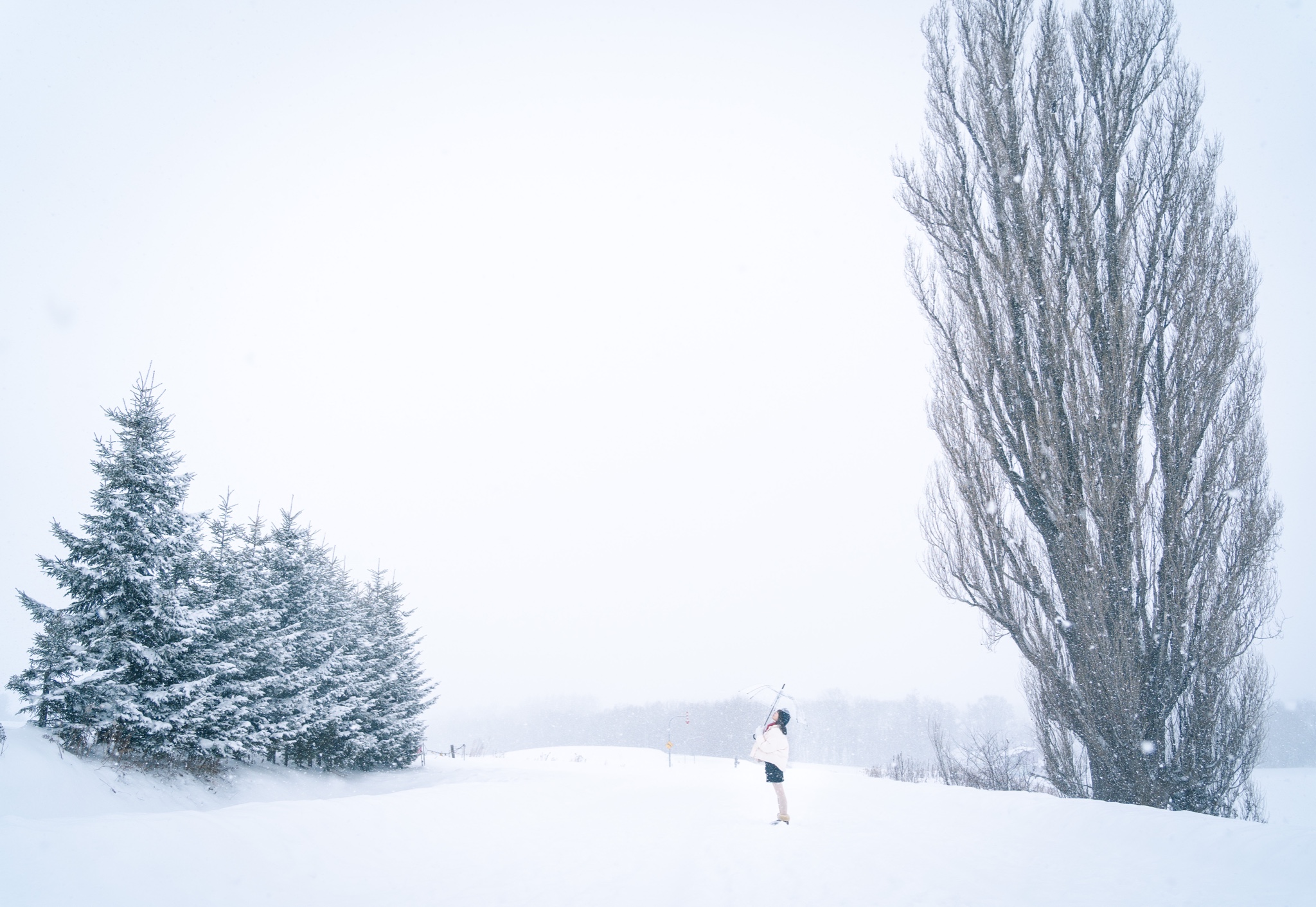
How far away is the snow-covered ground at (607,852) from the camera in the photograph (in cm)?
352

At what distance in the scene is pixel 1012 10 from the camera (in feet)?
34.0

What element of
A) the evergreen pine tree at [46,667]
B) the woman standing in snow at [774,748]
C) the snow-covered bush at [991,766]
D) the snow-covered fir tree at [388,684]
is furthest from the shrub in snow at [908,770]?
the evergreen pine tree at [46,667]

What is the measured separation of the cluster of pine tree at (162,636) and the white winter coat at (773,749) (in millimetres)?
8092

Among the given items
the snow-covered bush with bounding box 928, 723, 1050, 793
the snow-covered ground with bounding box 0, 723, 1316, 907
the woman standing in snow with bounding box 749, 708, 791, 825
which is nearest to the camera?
the snow-covered ground with bounding box 0, 723, 1316, 907

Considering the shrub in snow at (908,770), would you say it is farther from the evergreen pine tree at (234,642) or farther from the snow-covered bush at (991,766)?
the evergreen pine tree at (234,642)

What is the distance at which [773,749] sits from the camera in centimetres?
724

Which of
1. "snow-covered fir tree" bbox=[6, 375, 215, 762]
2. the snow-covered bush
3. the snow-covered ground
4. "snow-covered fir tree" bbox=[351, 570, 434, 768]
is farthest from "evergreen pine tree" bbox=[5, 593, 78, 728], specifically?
the snow-covered bush

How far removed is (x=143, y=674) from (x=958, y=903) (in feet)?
35.3

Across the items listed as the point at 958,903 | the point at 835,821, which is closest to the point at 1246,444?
the point at 835,821

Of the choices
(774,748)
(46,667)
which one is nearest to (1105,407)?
(774,748)

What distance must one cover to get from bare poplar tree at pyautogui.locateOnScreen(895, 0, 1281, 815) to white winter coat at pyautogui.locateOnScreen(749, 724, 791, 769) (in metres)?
4.06

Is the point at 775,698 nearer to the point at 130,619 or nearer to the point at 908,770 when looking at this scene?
the point at 908,770

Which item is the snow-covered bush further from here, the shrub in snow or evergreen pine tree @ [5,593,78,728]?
evergreen pine tree @ [5,593,78,728]

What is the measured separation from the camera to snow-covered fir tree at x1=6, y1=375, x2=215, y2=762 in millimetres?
8195
